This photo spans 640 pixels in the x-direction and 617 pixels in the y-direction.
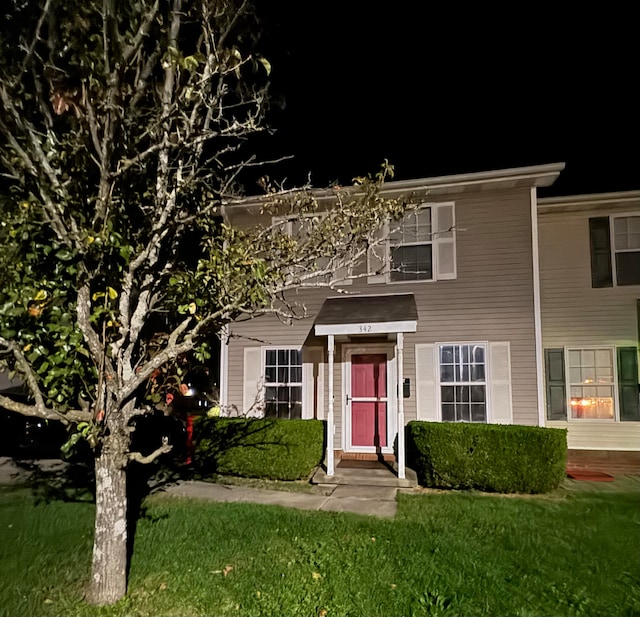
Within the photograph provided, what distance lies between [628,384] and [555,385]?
51.7 inches

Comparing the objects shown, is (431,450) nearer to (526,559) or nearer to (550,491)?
(550,491)

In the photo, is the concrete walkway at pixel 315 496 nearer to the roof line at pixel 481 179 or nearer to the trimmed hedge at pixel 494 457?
the trimmed hedge at pixel 494 457

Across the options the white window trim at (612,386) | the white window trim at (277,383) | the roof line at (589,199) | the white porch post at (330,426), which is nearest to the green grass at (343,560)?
the white porch post at (330,426)

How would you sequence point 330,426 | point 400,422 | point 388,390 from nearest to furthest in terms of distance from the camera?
point 400,422
point 330,426
point 388,390

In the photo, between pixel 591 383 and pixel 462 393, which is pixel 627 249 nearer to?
pixel 591 383

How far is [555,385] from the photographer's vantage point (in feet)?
33.0

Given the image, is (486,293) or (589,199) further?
(589,199)

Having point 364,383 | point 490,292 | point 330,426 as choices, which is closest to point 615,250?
point 490,292

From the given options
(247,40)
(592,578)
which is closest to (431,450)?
(592,578)

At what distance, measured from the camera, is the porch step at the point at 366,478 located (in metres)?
7.42

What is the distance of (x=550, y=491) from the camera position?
7059mm

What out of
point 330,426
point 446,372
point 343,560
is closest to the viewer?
point 343,560

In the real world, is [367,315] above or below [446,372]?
above

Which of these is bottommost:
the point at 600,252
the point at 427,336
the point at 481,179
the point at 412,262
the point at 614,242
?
the point at 427,336
